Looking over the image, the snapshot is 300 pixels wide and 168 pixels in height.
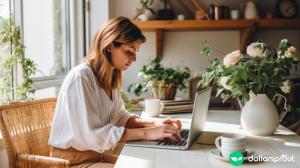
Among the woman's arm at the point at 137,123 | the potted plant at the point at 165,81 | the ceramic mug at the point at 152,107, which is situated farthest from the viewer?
the potted plant at the point at 165,81

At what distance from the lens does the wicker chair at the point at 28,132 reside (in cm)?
185

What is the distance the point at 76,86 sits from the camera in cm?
180

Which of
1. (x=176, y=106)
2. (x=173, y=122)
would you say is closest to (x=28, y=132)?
(x=173, y=122)

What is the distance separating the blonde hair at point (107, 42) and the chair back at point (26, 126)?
40 cm

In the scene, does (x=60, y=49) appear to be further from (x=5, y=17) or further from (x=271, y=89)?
(x=271, y=89)

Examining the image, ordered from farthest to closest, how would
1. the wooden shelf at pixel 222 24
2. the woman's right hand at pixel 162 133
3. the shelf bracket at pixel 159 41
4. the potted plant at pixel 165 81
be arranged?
the shelf bracket at pixel 159 41
the wooden shelf at pixel 222 24
the potted plant at pixel 165 81
the woman's right hand at pixel 162 133

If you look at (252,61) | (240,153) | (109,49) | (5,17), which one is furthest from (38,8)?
(240,153)

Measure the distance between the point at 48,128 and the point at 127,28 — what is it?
0.70 meters

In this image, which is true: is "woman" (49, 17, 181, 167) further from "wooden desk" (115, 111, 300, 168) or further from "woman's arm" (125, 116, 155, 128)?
"wooden desk" (115, 111, 300, 168)

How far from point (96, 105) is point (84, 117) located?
0.11 meters

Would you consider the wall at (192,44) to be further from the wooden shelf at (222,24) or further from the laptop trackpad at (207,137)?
the laptop trackpad at (207,137)

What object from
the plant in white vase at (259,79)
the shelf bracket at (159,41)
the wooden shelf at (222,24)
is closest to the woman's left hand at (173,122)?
the plant in white vase at (259,79)

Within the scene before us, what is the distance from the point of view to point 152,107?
227 cm

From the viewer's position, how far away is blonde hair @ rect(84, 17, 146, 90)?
1.87m
